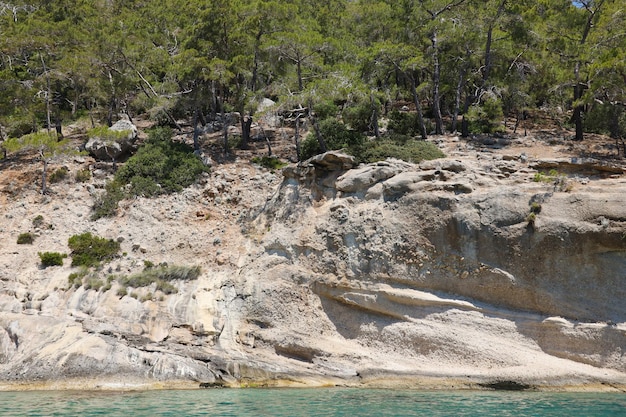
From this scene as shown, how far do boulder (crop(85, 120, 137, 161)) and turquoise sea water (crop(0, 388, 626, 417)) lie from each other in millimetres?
17490

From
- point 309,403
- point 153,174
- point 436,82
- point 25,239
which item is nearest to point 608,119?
point 436,82

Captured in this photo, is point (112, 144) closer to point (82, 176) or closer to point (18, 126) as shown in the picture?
point (82, 176)

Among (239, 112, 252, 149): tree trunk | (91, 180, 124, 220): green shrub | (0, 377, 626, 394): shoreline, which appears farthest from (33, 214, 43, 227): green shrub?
(239, 112, 252, 149): tree trunk

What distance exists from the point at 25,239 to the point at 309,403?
17.7 metres

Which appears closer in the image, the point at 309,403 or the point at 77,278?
the point at 309,403

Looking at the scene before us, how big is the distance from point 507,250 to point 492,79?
646 inches

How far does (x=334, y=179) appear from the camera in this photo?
25.0 meters

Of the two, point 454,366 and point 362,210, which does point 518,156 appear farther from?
point 454,366

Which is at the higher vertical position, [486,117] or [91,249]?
[486,117]

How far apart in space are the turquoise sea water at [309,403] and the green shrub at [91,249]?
8232 mm

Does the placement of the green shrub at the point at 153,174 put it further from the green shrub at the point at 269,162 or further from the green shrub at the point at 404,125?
the green shrub at the point at 404,125

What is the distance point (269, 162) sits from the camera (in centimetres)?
3234

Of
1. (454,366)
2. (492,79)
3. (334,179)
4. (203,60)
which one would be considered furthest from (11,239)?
(492,79)

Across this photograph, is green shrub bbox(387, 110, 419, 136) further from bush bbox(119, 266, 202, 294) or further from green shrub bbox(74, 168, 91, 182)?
green shrub bbox(74, 168, 91, 182)
